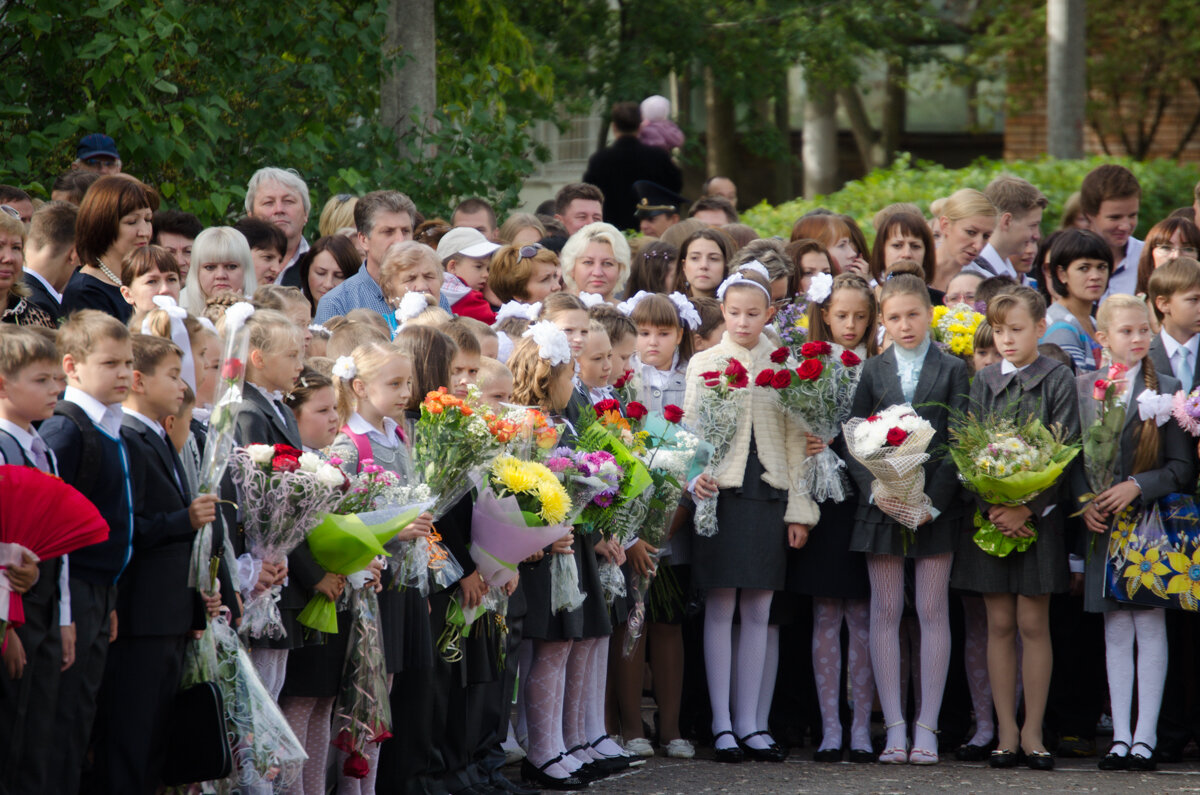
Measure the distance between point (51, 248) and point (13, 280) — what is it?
57cm

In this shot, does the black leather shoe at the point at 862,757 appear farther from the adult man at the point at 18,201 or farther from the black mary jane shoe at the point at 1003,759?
the adult man at the point at 18,201

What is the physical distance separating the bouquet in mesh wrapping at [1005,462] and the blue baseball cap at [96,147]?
15.8 ft

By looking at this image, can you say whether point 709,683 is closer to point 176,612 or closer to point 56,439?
point 176,612

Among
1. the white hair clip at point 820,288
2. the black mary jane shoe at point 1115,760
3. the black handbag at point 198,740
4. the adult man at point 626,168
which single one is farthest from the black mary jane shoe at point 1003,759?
the adult man at point 626,168

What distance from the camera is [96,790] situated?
5.02m

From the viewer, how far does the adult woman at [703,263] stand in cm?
873

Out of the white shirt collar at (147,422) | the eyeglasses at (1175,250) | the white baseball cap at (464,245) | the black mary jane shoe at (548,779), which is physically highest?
the white baseball cap at (464,245)

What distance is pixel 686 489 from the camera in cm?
757

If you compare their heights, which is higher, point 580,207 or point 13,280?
point 580,207

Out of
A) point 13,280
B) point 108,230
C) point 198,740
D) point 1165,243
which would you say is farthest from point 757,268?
point 198,740

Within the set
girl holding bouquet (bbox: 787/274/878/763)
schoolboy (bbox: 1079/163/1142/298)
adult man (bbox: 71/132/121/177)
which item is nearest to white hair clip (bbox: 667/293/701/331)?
girl holding bouquet (bbox: 787/274/878/763)

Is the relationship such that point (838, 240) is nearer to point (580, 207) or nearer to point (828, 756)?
point (580, 207)

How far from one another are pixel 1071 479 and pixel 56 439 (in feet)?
15.6

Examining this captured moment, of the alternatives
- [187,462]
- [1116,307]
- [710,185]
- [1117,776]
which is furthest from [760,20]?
[187,462]
